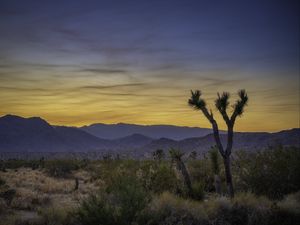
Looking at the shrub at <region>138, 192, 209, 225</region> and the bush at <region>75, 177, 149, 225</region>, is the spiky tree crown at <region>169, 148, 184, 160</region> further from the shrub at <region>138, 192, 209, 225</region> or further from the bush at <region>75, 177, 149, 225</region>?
the bush at <region>75, 177, 149, 225</region>

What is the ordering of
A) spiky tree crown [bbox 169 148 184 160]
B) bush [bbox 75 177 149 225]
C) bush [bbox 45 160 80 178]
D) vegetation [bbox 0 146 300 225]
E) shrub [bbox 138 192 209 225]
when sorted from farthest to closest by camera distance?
bush [bbox 45 160 80 178] < spiky tree crown [bbox 169 148 184 160] < shrub [bbox 138 192 209 225] < vegetation [bbox 0 146 300 225] < bush [bbox 75 177 149 225]

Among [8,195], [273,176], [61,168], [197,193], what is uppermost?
[273,176]

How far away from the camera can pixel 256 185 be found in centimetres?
1831

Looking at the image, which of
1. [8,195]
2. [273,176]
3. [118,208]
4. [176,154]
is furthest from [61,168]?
[118,208]

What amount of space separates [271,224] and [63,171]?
1050 inches

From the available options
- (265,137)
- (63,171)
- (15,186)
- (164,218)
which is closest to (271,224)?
(164,218)

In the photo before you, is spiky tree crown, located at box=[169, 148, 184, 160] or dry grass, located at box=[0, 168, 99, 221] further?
spiky tree crown, located at box=[169, 148, 184, 160]

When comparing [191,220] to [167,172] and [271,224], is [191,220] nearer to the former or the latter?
[271,224]

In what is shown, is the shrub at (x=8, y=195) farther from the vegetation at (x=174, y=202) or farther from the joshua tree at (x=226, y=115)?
the joshua tree at (x=226, y=115)

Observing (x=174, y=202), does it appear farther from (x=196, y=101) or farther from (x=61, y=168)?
(x=61, y=168)

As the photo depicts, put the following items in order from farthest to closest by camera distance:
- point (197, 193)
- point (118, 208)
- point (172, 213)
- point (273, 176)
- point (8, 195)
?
point (8, 195)
point (273, 176)
point (197, 193)
point (172, 213)
point (118, 208)

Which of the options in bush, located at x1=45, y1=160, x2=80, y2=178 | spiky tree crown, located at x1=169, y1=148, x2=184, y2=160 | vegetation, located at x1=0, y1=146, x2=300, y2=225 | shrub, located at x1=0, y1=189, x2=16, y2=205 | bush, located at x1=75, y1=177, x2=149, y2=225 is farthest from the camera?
bush, located at x1=45, y1=160, x2=80, y2=178

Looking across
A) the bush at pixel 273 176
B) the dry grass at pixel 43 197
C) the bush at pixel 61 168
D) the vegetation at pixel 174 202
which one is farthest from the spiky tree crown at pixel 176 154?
the bush at pixel 61 168

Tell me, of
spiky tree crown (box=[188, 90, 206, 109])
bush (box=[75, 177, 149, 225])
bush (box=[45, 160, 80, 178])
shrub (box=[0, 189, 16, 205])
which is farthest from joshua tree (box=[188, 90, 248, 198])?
bush (box=[45, 160, 80, 178])
